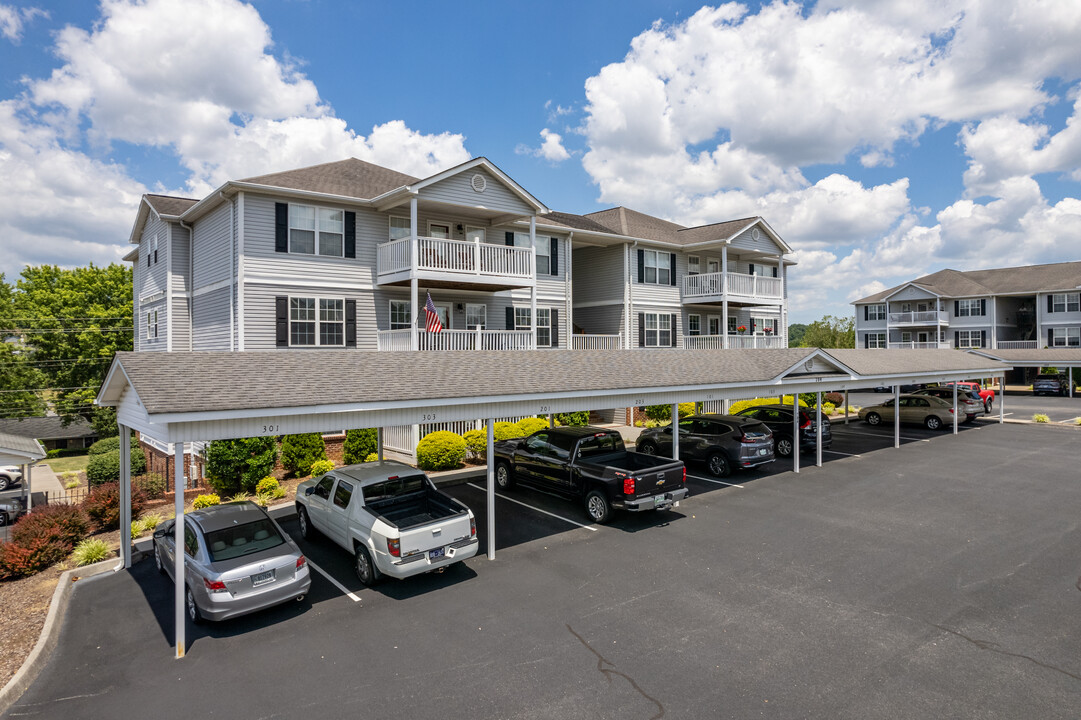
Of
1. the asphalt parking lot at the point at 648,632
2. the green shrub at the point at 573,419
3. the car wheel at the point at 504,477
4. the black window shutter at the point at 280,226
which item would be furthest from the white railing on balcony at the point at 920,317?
the black window shutter at the point at 280,226

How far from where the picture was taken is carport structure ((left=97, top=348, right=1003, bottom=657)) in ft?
26.6

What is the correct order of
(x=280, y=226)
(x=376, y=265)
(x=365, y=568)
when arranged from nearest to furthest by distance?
(x=365, y=568) → (x=280, y=226) → (x=376, y=265)

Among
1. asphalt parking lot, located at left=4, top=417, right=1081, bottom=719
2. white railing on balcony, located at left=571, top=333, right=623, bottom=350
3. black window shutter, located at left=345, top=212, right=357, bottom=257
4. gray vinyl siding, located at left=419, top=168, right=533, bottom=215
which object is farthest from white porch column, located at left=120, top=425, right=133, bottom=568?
white railing on balcony, located at left=571, top=333, right=623, bottom=350

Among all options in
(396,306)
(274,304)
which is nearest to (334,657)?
(274,304)

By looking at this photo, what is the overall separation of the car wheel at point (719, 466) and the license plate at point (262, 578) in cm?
1307

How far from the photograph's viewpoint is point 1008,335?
56000mm

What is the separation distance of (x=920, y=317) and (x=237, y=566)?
64518 mm

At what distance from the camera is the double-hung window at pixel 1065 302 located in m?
50.5

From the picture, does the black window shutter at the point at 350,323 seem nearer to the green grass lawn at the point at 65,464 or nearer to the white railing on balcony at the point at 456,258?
the white railing on balcony at the point at 456,258

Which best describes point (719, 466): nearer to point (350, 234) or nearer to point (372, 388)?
point (372, 388)

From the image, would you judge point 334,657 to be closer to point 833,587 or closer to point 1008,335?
point 833,587

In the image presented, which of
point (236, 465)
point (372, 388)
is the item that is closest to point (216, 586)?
point (372, 388)

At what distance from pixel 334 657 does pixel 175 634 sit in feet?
7.95

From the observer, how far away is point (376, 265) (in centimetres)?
2130
